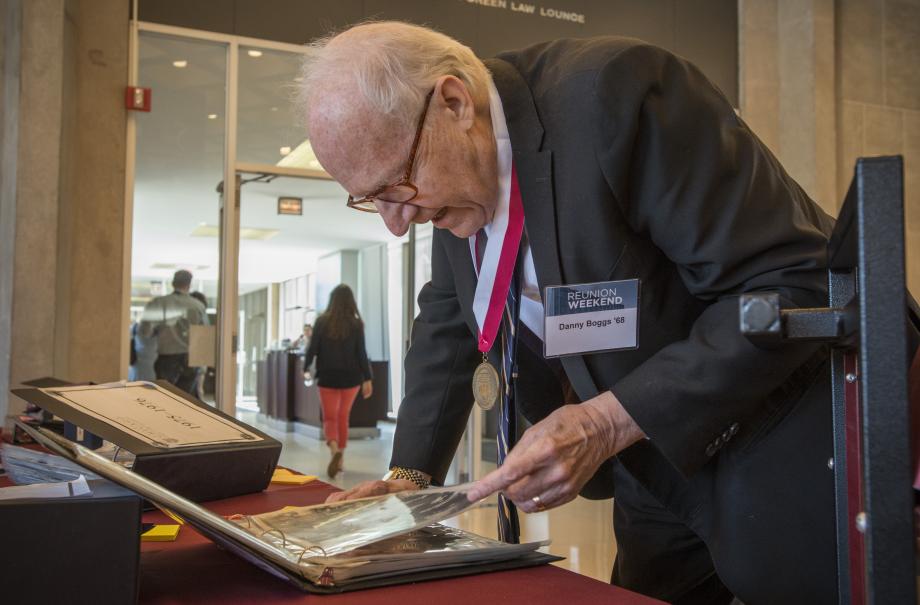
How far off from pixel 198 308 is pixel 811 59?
472 centimetres

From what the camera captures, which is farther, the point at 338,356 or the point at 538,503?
the point at 338,356

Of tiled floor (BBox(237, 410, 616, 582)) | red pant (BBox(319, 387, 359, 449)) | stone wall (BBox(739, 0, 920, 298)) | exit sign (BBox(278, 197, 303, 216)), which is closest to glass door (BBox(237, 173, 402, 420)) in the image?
exit sign (BBox(278, 197, 303, 216))

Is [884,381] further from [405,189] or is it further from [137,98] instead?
[137,98]

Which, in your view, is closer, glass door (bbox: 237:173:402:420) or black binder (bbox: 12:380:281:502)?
black binder (bbox: 12:380:281:502)

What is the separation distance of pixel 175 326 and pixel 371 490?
4.23 metres

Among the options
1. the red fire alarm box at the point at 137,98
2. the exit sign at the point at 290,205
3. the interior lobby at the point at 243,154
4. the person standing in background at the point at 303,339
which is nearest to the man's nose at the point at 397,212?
the interior lobby at the point at 243,154

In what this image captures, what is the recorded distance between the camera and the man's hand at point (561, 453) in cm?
90

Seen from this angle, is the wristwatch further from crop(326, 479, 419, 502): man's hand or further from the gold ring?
the gold ring

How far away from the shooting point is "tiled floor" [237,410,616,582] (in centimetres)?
380

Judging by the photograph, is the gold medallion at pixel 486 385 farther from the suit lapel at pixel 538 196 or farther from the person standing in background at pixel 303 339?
the person standing in background at pixel 303 339

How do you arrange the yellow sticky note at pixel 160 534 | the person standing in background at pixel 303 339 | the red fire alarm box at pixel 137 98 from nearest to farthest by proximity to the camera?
the yellow sticky note at pixel 160 534, the red fire alarm box at pixel 137 98, the person standing in background at pixel 303 339

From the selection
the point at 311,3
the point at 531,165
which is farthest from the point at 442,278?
the point at 311,3

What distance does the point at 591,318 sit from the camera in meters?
1.07

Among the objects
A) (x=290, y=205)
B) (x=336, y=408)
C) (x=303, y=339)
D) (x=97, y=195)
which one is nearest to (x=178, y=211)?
(x=97, y=195)
